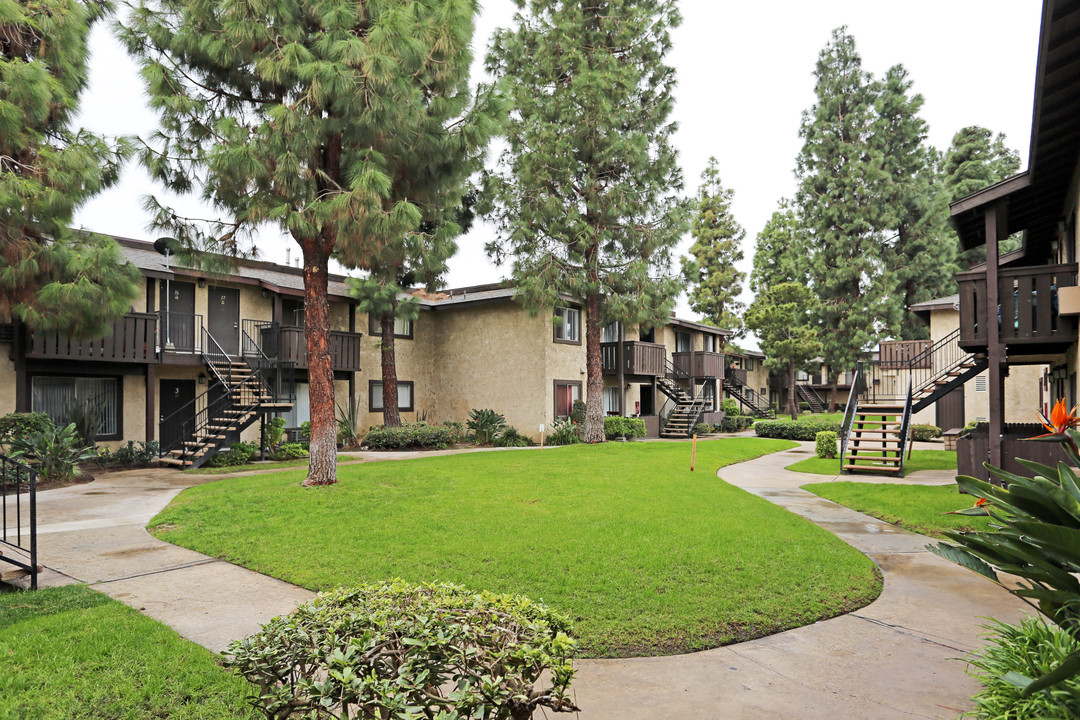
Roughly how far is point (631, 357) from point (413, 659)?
25.6 meters

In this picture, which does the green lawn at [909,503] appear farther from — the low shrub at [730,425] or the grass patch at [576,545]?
the low shrub at [730,425]

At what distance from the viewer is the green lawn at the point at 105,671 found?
12.1ft

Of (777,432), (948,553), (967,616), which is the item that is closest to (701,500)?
(967,616)

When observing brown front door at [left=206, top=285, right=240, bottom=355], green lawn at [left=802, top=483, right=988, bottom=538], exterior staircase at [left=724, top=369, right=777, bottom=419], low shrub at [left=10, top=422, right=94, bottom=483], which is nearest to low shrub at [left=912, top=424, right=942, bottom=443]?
exterior staircase at [left=724, top=369, right=777, bottom=419]

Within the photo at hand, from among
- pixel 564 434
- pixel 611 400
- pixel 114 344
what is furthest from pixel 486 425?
pixel 114 344

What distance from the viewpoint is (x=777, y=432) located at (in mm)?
28734

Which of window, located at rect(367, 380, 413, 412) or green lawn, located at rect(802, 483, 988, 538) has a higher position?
window, located at rect(367, 380, 413, 412)

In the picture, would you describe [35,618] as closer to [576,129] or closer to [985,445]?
[985,445]

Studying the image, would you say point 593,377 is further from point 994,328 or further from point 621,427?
point 994,328

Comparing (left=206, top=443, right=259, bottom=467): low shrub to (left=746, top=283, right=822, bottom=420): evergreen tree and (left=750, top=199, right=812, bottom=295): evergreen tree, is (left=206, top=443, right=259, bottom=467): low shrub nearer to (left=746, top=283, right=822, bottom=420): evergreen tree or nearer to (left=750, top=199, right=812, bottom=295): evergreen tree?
(left=746, top=283, right=822, bottom=420): evergreen tree

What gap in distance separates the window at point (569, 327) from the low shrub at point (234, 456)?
39.0 ft

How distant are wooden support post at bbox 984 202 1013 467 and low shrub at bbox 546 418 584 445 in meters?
13.9

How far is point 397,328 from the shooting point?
25.9m

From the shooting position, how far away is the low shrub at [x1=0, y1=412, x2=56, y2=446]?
13.7 m
